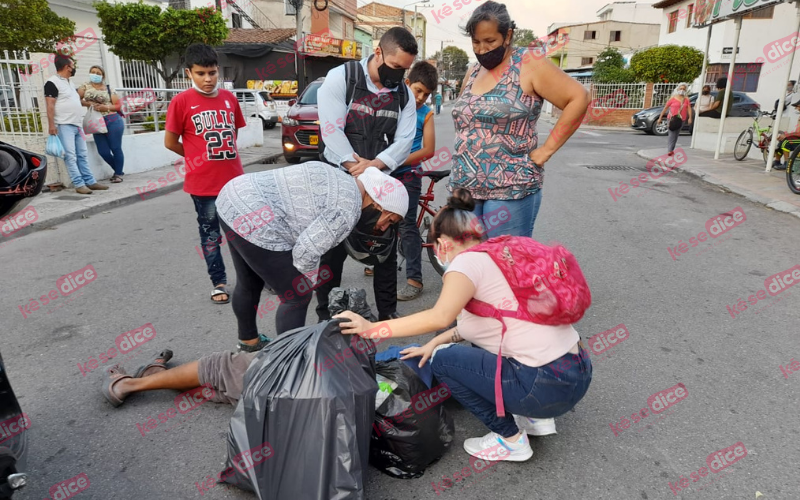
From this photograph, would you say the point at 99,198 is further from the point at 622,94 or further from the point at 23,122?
the point at 622,94

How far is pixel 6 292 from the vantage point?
14.4ft

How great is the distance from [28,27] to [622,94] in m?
23.4

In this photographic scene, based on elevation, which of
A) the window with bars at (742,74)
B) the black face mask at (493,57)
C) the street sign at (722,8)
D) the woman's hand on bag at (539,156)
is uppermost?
the street sign at (722,8)

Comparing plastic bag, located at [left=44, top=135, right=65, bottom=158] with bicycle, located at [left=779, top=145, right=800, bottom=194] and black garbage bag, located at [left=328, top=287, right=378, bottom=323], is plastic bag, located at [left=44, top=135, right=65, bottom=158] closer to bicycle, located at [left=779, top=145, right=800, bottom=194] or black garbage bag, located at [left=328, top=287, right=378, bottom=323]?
black garbage bag, located at [left=328, top=287, right=378, bottom=323]

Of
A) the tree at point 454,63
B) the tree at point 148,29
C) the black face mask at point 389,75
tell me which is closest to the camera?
the black face mask at point 389,75

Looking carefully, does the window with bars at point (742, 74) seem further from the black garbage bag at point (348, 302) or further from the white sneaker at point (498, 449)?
the black garbage bag at point (348, 302)

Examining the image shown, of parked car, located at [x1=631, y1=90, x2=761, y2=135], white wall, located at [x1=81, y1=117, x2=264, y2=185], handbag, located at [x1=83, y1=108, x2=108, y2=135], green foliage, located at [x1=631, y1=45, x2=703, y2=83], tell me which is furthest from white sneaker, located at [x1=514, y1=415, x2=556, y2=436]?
green foliage, located at [x1=631, y1=45, x2=703, y2=83]

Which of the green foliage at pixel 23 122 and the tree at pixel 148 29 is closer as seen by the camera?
the green foliage at pixel 23 122

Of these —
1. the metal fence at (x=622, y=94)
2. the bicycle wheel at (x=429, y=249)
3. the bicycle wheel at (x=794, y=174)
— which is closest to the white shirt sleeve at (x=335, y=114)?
the bicycle wheel at (x=429, y=249)

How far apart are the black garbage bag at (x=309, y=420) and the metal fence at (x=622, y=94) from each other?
26944mm

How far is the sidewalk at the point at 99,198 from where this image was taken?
6.58 metres

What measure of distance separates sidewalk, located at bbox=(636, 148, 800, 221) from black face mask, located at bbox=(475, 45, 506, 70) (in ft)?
20.7

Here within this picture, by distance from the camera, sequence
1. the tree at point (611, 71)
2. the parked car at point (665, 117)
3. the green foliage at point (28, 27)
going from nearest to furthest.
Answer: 1. the green foliage at point (28, 27)
2. the parked car at point (665, 117)
3. the tree at point (611, 71)

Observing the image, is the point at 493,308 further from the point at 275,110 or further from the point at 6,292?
the point at 275,110
